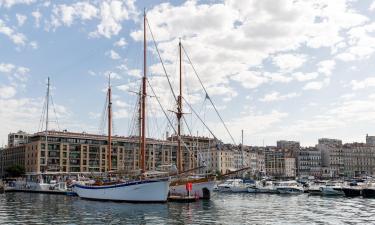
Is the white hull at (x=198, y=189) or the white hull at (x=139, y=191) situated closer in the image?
the white hull at (x=139, y=191)

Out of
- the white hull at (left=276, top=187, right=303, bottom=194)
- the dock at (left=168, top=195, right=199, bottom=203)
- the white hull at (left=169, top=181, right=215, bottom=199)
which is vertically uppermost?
the white hull at (left=169, top=181, right=215, bottom=199)

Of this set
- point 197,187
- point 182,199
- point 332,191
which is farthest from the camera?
point 332,191

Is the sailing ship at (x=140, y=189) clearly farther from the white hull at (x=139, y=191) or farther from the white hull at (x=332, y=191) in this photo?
the white hull at (x=332, y=191)

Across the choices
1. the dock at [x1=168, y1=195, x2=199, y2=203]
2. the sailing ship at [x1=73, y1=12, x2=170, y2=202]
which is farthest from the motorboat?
the sailing ship at [x1=73, y1=12, x2=170, y2=202]

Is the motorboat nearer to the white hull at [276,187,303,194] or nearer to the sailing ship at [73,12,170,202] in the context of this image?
the sailing ship at [73,12,170,202]

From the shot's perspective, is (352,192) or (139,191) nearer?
(139,191)

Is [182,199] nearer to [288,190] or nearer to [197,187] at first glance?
[197,187]

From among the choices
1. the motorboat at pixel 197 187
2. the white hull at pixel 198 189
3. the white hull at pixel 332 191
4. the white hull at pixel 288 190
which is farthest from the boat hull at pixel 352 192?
the white hull at pixel 198 189

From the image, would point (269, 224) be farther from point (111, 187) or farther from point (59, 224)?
point (111, 187)

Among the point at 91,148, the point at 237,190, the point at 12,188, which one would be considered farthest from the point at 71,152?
the point at 237,190

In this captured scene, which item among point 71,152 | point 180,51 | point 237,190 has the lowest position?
point 237,190

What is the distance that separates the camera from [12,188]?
4993 inches

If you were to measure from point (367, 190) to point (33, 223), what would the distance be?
7324 cm

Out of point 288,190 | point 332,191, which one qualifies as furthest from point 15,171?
point 332,191
